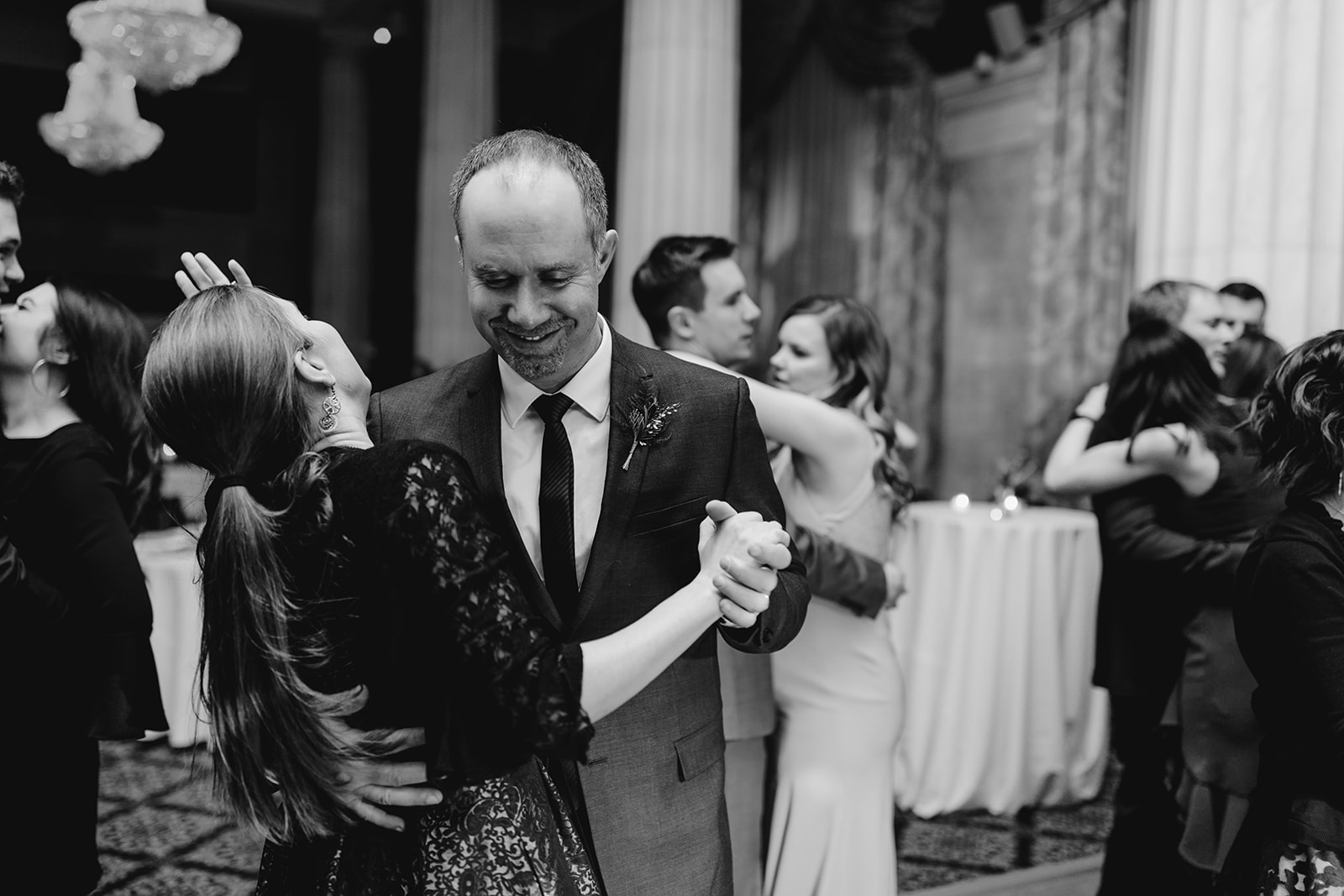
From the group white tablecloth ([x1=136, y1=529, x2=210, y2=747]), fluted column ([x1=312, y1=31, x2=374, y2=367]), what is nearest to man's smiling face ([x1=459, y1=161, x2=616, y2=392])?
white tablecloth ([x1=136, y1=529, x2=210, y2=747])

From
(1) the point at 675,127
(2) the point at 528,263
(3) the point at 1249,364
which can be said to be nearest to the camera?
(2) the point at 528,263

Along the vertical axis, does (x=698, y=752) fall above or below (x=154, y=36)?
below

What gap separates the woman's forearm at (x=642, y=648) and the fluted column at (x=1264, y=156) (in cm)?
301

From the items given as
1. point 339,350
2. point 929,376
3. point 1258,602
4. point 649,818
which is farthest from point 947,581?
point 929,376

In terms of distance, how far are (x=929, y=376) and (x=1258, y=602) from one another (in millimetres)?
6757

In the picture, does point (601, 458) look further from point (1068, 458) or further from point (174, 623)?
point (174, 623)

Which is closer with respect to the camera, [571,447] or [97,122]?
[571,447]

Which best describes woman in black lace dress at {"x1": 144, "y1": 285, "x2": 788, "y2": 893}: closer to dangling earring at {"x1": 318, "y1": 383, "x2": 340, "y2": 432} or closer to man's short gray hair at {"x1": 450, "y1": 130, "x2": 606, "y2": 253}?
dangling earring at {"x1": 318, "y1": 383, "x2": 340, "y2": 432}

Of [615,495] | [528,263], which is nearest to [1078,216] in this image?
[615,495]

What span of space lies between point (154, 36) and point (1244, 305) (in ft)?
15.1

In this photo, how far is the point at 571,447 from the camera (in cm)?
168

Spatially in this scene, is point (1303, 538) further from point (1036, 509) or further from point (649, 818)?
point (1036, 509)

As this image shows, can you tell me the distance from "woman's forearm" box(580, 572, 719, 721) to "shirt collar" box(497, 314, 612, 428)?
1.28 feet

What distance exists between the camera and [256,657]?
1.29 m
